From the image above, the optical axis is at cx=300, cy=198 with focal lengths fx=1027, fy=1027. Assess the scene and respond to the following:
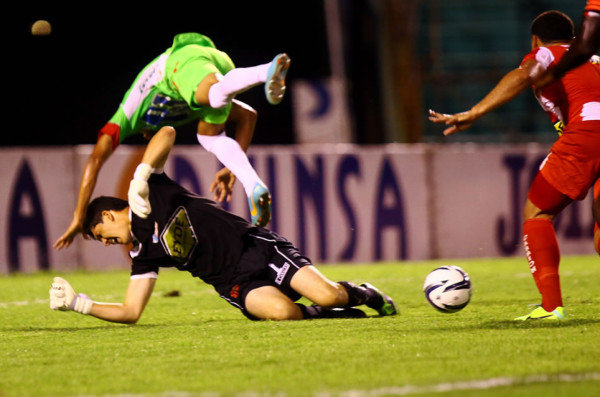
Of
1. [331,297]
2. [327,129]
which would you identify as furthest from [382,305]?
[327,129]

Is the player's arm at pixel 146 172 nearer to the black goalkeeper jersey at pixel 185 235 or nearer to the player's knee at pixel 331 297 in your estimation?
the black goalkeeper jersey at pixel 185 235

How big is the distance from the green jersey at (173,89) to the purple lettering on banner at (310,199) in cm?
508

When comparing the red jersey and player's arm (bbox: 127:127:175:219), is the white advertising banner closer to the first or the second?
player's arm (bbox: 127:127:175:219)

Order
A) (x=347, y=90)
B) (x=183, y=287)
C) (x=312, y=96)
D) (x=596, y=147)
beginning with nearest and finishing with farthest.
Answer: (x=596, y=147) < (x=183, y=287) < (x=312, y=96) < (x=347, y=90)

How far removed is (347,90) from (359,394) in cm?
1680

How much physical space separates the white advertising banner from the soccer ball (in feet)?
18.9

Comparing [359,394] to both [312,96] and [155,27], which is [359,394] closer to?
[312,96]

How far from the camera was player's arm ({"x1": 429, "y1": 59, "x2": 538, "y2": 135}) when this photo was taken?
5.21 m

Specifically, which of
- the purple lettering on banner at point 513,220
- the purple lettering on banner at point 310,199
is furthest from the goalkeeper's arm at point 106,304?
the purple lettering on banner at point 513,220

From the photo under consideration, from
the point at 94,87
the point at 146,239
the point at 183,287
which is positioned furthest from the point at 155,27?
the point at 146,239

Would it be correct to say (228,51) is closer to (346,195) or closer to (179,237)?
(346,195)

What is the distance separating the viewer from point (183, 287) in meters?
9.40

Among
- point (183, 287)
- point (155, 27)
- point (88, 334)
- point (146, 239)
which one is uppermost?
point (155, 27)

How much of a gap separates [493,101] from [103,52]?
13.6 metres
